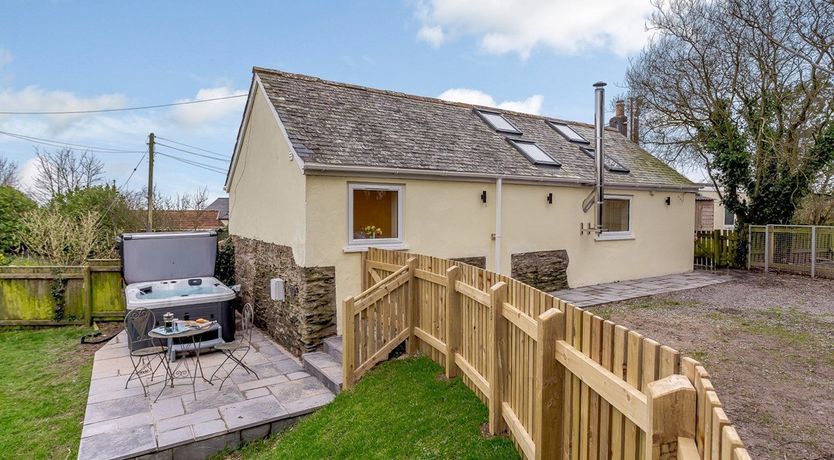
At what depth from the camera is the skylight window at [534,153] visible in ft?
35.3

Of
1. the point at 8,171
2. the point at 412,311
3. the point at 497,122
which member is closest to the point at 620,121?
the point at 497,122

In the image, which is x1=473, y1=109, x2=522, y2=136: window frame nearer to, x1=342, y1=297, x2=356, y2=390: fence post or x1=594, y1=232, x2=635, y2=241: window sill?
x1=594, y1=232, x2=635, y2=241: window sill

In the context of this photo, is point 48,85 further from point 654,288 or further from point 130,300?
point 654,288

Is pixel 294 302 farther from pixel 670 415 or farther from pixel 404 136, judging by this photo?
pixel 670 415

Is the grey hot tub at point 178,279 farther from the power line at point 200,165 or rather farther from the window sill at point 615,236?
the power line at point 200,165

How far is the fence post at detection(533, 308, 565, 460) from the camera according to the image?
9.44 ft

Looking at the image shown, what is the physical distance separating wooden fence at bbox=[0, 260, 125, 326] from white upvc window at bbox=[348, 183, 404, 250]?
5.73 m

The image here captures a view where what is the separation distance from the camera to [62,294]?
9.39 m

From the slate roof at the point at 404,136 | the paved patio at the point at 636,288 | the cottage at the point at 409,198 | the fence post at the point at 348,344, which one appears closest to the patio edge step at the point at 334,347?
the cottage at the point at 409,198

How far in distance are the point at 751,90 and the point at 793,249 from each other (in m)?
5.20

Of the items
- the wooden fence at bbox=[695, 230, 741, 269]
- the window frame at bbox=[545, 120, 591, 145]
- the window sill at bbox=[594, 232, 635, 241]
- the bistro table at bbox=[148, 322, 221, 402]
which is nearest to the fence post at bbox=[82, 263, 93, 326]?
the bistro table at bbox=[148, 322, 221, 402]

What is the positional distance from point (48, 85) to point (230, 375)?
62.5 feet

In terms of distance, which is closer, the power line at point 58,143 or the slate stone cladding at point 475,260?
the slate stone cladding at point 475,260

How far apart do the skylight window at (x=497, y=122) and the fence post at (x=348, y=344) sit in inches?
308
